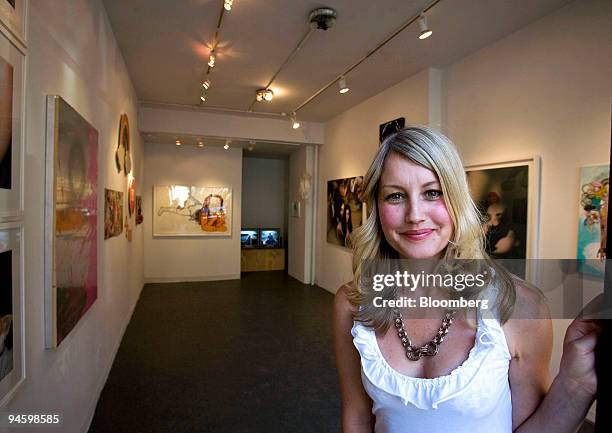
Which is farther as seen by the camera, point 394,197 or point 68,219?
point 68,219

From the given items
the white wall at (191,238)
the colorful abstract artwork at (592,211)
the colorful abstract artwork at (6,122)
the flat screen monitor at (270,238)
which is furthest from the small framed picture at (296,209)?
the colorful abstract artwork at (6,122)

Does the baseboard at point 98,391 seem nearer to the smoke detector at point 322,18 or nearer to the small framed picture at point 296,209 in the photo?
the smoke detector at point 322,18

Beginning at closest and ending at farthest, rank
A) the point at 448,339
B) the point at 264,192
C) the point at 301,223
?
the point at 448,339 < the point at 301,223 < the point at 264,192

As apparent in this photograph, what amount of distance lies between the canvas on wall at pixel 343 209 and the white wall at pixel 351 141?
15cm

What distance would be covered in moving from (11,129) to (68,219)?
82cm

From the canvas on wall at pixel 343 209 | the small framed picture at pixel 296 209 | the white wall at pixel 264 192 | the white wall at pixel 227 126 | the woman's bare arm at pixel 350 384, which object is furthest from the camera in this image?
the white wall at pixel 264 192

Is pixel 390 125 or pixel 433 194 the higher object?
pixel 390 125

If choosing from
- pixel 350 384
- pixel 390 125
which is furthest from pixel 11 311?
pixel 390 125

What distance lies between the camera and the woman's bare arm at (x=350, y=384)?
1.05 meters

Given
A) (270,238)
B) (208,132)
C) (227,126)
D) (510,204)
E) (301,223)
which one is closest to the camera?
(510,204)

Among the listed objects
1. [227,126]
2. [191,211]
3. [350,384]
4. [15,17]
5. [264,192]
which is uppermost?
[227,126]

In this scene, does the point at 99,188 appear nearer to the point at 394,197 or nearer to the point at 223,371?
the point at 223,371

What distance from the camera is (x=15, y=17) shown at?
1324 millimetres

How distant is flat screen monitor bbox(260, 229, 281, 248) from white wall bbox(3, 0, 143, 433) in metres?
5.53
